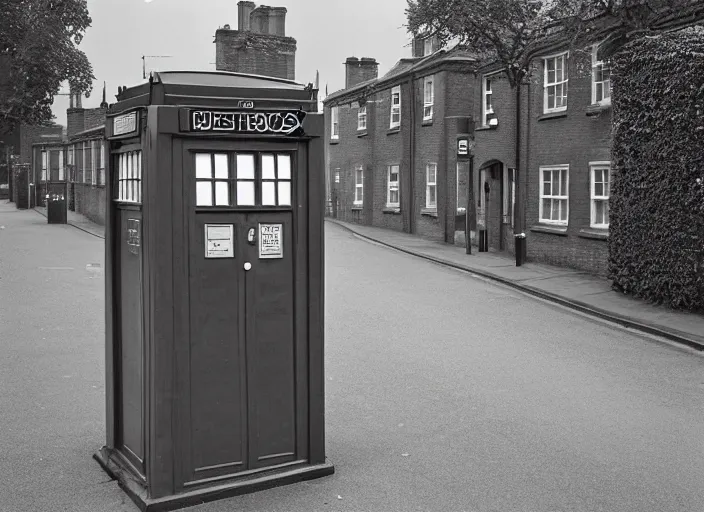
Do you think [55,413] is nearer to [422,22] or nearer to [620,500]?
[620,500]

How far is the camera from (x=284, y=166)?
5824 millimetres

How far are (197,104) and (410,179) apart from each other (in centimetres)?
2983

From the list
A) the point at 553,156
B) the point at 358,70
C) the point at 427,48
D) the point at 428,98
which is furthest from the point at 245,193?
the point at 358,70

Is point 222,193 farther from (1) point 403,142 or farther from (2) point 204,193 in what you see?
(1) point 403,142

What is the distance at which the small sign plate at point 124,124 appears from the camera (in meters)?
5.64

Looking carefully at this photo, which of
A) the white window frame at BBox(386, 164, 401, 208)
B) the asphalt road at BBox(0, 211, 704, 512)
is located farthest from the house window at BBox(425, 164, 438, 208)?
the asphalt road at BBox(0, 211, 704, 512)

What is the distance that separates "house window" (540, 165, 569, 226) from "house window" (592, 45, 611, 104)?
79.6 inches

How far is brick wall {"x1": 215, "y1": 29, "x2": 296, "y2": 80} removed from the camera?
3288cm

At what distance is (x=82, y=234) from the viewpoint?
34125 millimetres

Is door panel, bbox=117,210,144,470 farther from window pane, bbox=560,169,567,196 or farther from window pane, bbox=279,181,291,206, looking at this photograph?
window pane, bbox=560,169,567,196

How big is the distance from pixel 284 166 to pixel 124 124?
3.42ft

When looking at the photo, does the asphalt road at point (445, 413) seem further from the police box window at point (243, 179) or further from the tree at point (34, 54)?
the tree at point (34, 54)

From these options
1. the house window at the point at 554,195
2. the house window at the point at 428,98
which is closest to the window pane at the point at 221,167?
the house window at the point at 554,195

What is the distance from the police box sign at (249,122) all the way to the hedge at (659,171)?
1005 centimetres
